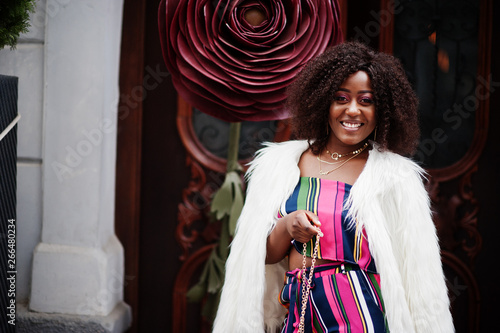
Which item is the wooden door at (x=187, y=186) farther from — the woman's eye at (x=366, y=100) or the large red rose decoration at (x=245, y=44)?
the woman's eye at (x=366, y=100)

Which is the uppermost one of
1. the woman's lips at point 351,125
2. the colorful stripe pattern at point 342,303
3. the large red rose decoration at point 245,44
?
the large red rose decoration at point 245,44

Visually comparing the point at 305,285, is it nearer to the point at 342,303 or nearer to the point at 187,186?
the point at 342,303

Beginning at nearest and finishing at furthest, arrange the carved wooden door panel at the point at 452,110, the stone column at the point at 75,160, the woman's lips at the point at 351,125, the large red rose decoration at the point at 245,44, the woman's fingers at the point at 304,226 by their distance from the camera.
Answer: the woman's fingers at the point at 304,226 → the woman's lips at the point at 351,125 → the large red rose decoration at the point at 245,44 → the stone column at the point at 75,160 → the carved wooden door panel at the point at 452,110

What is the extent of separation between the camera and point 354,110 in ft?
4.26

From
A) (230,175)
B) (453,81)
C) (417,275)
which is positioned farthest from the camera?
(453,81)

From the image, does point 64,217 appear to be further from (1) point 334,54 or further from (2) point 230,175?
(1) point 334,54

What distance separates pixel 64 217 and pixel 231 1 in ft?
3.94

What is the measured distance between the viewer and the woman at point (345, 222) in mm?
1250

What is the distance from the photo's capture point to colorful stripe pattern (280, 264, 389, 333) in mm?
1248

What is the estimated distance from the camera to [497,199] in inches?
86.7

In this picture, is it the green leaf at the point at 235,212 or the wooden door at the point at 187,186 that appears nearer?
the green leaf at the point at 235,212

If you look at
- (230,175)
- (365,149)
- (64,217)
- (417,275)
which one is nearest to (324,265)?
(417,275)

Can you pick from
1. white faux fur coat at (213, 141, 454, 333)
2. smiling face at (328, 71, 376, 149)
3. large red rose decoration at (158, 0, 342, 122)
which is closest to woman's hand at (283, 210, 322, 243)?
white faux fur coat at (213, 141, 454, 333)

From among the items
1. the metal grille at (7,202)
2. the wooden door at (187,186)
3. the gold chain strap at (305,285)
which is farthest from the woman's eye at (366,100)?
the metal grille at (7,202)
